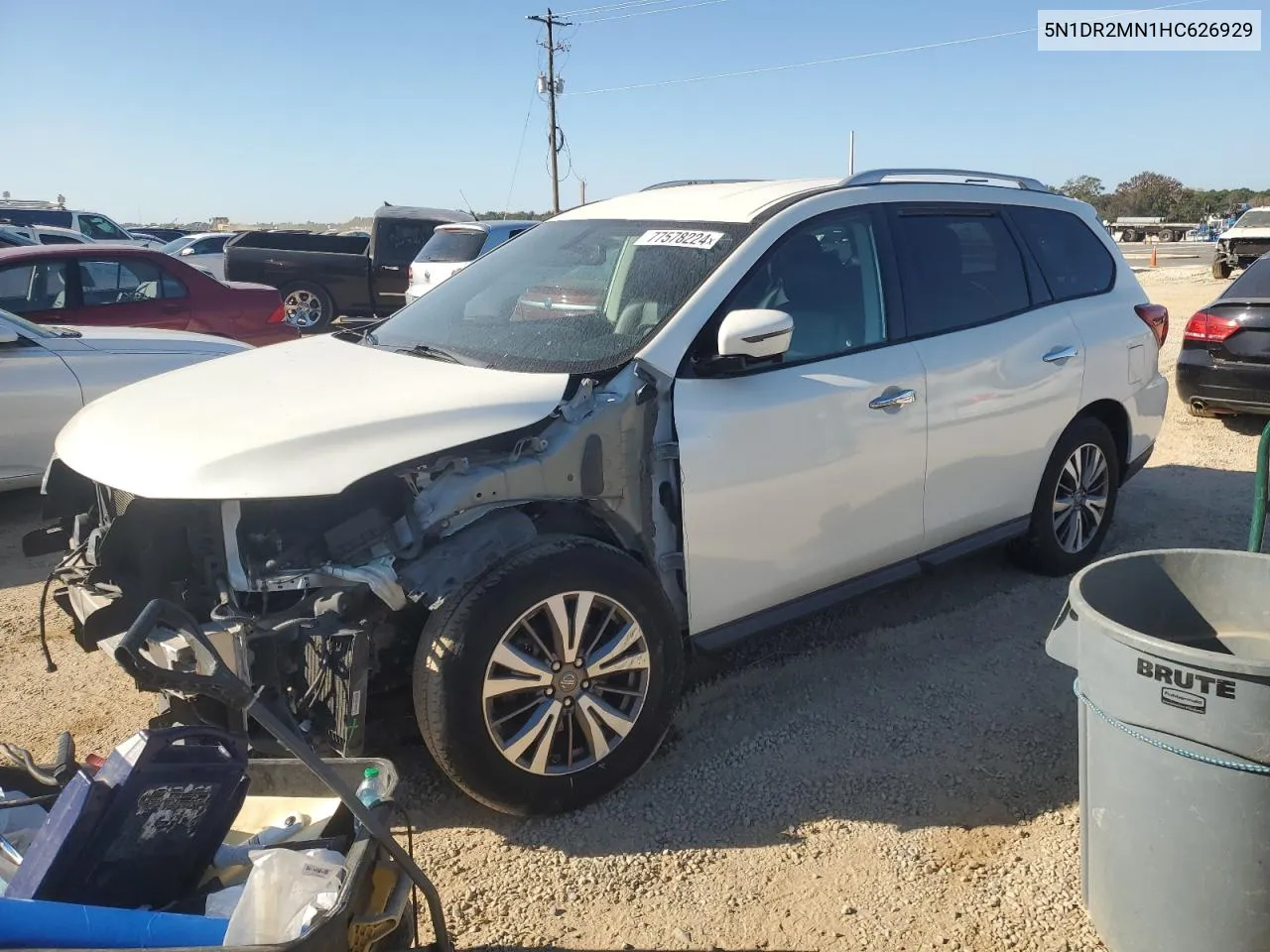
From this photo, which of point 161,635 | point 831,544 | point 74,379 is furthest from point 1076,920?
point 74,379

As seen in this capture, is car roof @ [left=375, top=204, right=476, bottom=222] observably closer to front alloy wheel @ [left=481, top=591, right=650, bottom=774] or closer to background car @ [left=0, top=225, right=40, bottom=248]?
background car @ [left=0, top=225, right=40, bottom=248]

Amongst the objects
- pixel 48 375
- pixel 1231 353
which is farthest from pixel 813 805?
pixel 1231 353

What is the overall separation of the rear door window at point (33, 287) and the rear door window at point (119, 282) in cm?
18

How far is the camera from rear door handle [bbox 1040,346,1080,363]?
4638mm

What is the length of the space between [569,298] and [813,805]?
197 cm

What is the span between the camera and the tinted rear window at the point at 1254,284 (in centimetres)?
769

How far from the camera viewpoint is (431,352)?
3795 millimetres

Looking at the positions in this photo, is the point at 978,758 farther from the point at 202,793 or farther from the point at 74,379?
the point at 74,379

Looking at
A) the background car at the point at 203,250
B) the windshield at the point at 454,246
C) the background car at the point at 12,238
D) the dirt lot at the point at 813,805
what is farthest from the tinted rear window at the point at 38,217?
the dirt lot at the point at 813,805

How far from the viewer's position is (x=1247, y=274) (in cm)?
804

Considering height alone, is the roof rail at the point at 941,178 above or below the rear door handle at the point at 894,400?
above

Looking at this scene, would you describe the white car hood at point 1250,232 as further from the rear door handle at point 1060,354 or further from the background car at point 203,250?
the rear door handle at point 1060,354

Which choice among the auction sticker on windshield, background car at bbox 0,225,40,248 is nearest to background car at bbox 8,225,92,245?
background car at bbox 0,225,40,248

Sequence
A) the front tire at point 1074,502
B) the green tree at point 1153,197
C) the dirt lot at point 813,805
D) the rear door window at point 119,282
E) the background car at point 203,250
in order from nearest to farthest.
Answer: the dirt lot at point 813,805 < the front tire at point 1074,502 < the rear door window at point 119,282 < the background car at point 203,250 < the green tree at point 1153,197
